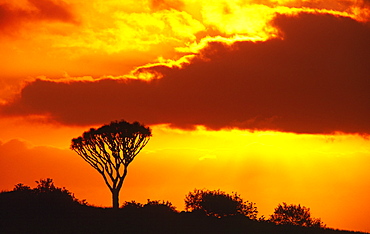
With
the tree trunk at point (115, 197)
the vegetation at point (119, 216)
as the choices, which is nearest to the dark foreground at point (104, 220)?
the vegetation at point (119, 216)

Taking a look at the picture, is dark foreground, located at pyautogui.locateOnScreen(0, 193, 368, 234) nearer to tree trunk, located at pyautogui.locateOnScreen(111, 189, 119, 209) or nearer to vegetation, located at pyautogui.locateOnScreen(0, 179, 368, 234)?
vegetation, located at pyautogui.locateOnScreen(0, 179, 368, 234)

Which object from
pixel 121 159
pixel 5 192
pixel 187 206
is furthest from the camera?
pixel 121 159

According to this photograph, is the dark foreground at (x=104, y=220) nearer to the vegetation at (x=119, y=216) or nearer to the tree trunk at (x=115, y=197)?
the vegetation at (x=119, y=216)

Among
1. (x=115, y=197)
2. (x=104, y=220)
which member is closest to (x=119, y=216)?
(x=104, y=220)

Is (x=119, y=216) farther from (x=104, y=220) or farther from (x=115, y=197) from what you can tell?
(x=115, y=197)

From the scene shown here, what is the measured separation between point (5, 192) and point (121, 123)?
832 inches

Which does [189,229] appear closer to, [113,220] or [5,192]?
[113,220]

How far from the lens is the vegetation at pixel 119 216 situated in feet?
239

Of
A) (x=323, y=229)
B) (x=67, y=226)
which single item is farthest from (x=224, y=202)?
(x=67, y=226)

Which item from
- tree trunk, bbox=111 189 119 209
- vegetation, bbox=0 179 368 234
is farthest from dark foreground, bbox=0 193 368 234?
tree trunk, bbox=111 189 119 209

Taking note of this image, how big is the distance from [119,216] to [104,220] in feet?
7.89

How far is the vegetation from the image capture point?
72.9 m

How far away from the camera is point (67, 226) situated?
72750mm

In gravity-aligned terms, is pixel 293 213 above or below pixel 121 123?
below
